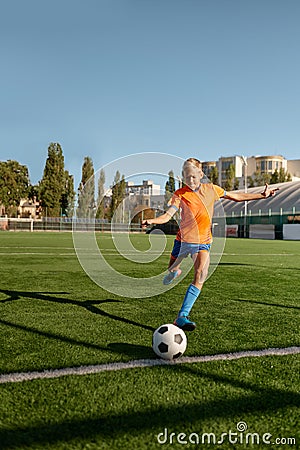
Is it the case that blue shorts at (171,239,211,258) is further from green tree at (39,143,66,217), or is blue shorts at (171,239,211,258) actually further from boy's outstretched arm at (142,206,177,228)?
green tree at (39,143,66,217)

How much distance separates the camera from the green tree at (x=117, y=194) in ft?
21.7

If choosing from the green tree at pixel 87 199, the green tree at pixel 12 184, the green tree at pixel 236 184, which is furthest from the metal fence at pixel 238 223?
the green tree at pixel 236 184

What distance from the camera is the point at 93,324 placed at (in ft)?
17.4

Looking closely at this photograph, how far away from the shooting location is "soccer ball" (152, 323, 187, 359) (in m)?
3.87

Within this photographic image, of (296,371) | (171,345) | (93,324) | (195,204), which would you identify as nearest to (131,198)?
(195,204)

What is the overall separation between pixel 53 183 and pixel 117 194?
62812 millimetres

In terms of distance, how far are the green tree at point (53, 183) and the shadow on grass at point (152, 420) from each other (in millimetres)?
65260

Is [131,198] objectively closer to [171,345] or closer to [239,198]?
[239,198]

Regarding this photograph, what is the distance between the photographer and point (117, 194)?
282 inches

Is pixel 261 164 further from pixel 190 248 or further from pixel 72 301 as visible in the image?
pixel 190 248

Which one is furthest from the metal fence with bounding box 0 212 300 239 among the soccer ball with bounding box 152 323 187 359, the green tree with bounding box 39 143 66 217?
the soccer ball with bounding box 152 323 187 359

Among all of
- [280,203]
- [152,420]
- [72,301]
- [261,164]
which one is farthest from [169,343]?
[261,164]

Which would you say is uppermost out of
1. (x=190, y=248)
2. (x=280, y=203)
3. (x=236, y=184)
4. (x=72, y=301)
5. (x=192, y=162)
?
(x=236, y=184)

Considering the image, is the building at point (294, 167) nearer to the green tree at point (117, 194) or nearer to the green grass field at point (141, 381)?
the green tree at point (117, 194)
